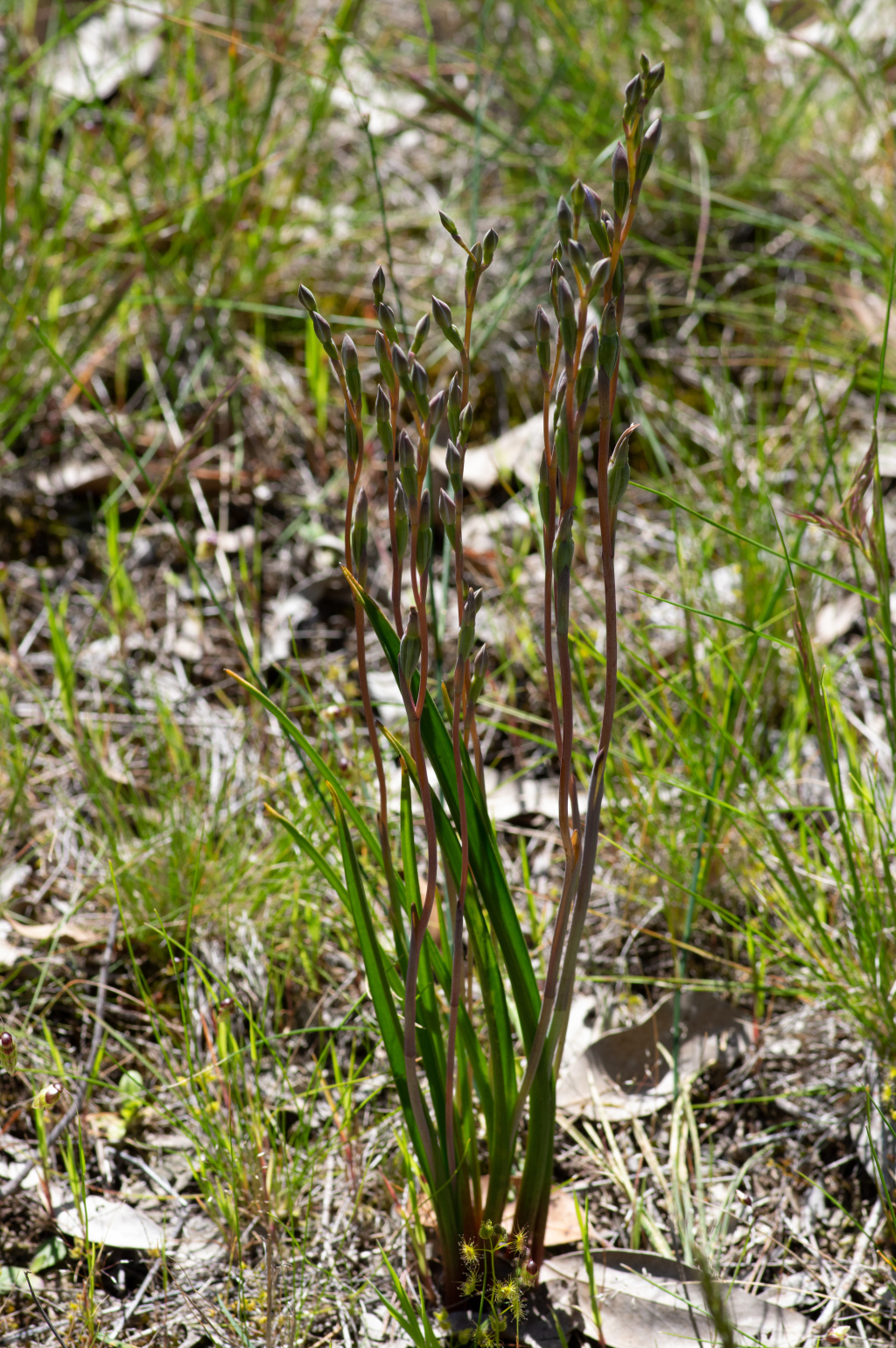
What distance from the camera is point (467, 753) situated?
1.09 metres

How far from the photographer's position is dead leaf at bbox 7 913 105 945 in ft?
5.60

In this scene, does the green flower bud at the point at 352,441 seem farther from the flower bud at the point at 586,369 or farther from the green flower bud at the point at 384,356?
the flower bud at the point at 586,369

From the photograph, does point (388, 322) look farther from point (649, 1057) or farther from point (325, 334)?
point (649, 1057)

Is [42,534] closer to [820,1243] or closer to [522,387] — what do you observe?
[522,387]

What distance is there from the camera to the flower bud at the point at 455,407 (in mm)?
994

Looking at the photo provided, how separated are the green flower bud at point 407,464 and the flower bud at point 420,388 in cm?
3

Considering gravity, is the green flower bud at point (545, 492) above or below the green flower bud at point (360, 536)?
above

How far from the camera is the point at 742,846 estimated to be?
178 centimetres

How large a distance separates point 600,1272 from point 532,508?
1677 millimetres

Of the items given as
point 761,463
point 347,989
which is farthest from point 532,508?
point 347,989

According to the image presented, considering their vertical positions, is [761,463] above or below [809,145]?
below

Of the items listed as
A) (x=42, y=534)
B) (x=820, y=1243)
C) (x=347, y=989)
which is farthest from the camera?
(x=42, y=534)

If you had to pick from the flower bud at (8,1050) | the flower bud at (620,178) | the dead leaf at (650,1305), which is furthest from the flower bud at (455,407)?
the dead leaf at (650,1305)

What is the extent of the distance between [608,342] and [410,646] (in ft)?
1.06
